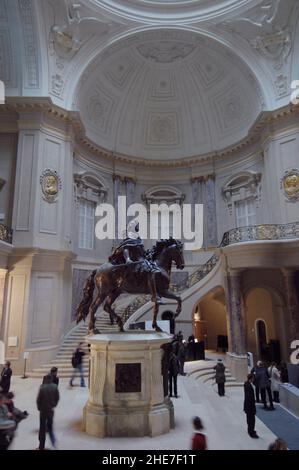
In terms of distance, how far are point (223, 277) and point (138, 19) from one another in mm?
13222

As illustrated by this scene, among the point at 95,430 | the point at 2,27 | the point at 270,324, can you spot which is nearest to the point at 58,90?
the point at 2,27

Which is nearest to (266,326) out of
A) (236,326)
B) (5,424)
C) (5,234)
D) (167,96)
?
(236,326)

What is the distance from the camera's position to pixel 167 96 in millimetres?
20203

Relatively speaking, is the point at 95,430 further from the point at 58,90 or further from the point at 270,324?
the point at 58,90

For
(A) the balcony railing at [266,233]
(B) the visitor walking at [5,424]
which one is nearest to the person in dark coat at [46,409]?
(B) the visitor walking at [5,424]

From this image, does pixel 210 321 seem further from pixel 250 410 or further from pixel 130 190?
pixel 250 410

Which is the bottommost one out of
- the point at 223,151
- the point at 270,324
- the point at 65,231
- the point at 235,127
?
the point at 270,324

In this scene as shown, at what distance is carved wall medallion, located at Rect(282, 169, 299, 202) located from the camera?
14.4m

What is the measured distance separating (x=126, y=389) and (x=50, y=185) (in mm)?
10225

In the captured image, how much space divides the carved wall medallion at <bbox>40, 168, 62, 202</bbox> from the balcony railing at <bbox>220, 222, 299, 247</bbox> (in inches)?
303

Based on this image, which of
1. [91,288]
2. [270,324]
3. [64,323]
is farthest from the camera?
[270,324]

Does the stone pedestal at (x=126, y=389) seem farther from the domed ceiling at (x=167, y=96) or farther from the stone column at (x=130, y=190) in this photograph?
the stone column at (x=130, y=190)

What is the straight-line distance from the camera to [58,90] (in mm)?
15320

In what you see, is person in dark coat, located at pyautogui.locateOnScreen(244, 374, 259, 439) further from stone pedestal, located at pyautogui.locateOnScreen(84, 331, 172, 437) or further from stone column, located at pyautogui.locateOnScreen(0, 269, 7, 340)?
stone column, located at pyautogui.locateOnScreen(0, 269, 7, 340)
